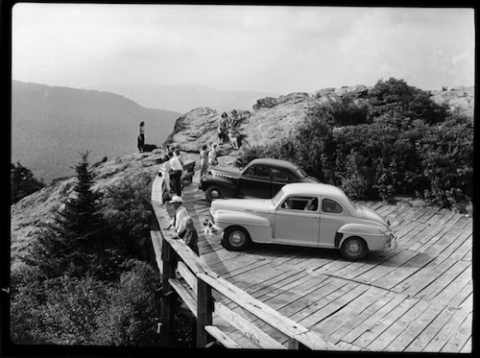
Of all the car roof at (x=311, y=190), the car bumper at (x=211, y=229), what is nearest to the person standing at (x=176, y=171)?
the car bumper at (x=211, y=229)

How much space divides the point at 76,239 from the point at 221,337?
3.73 metres

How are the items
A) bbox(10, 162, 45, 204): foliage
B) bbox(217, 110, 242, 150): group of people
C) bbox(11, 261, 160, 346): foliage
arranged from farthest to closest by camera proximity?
bbox(217, 110, 242, 150): group of people → bbox(10, 162, 45, 204): foliage → bbox(11, 261, 160, 346): foliage

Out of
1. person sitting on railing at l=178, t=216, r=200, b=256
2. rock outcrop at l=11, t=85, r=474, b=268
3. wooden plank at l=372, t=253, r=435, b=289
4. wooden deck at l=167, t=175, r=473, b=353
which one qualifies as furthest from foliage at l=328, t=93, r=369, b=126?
person sitting on railing at l=178, t=216, r=200, b=256

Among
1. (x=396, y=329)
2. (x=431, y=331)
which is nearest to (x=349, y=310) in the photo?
(x=396, y=329)

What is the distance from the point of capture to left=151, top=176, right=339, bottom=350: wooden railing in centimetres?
346

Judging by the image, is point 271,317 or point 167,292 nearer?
point 271,317

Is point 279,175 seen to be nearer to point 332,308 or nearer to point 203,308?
point 332,308

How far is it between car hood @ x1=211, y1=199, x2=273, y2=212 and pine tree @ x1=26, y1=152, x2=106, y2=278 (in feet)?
7.52

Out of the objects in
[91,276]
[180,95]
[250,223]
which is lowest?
[91,276]

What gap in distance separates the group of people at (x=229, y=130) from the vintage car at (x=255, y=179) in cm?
92

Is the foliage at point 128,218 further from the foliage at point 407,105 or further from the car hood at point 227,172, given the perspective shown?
the foliage at point 407,105

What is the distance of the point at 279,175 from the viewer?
6.31 meters

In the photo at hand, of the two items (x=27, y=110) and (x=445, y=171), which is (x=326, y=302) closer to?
(x=445, y=171)

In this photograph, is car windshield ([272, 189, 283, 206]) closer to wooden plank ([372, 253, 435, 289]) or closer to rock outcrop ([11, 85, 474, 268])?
rock outcrop ([11, 85, 474, 268])
